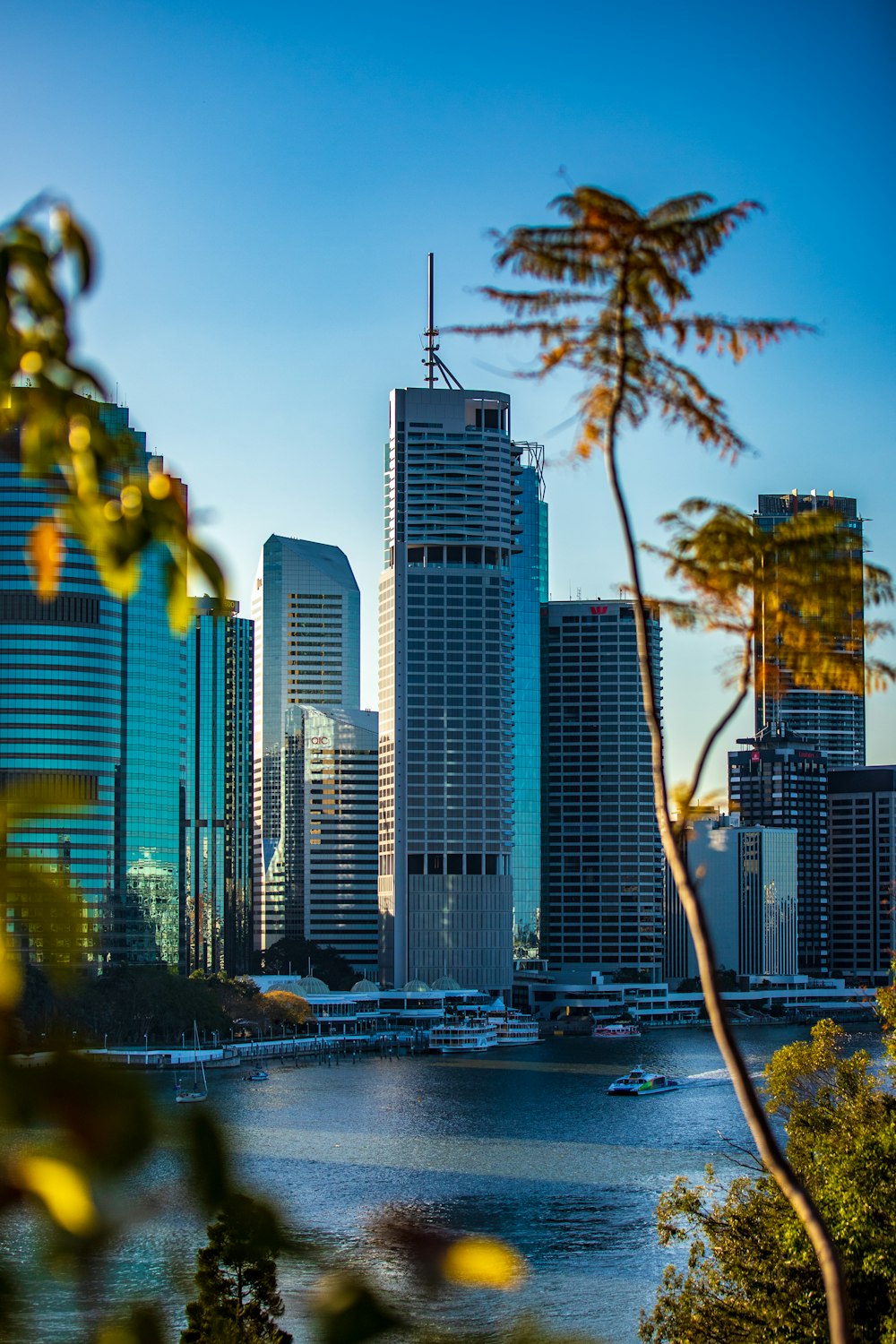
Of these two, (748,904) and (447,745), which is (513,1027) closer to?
(447,745)

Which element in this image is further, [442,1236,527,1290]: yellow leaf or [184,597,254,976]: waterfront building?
[184,597,254,976]: waterfront building

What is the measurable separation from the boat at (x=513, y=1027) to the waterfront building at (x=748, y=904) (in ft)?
141

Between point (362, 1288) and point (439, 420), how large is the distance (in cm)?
12523

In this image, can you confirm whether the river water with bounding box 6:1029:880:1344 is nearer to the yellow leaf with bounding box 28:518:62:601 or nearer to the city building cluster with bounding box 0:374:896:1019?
the yellow leaf with bounding box 28:518:62:601

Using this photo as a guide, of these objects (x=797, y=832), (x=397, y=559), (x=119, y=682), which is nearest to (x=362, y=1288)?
(x=119, y=682)

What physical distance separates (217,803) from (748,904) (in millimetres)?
54432

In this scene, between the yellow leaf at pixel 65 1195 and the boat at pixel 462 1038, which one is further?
the boat at pixel 462 1038

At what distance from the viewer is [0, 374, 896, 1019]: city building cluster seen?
93.3 meters

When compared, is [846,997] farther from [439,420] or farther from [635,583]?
[635,583]

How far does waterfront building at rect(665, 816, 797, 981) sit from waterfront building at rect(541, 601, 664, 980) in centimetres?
1876

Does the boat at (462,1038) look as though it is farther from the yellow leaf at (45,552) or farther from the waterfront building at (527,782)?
the yellow leaf at (45,552)

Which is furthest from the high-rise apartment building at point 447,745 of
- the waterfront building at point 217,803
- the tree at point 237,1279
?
the tree at point 237,1279

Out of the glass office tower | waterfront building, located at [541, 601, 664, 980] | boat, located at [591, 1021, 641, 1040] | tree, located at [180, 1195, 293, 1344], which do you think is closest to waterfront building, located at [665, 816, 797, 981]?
waterfront building, located at [541, 601, 664, 980]

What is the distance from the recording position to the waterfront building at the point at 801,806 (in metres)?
164
